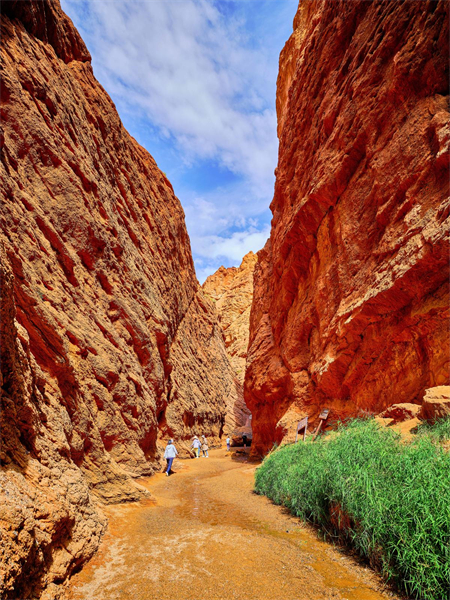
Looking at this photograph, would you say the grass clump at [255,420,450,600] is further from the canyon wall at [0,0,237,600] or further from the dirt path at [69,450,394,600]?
the canyon wall at [0,0,237,600]

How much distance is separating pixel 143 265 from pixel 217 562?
1432 cm

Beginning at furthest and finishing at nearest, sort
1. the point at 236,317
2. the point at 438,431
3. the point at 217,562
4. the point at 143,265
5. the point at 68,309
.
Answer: the point at 236,317, the point at 143,265, the point at 68,309, the point at 438,431, the point at 217,562

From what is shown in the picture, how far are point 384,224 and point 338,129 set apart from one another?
16.2ft

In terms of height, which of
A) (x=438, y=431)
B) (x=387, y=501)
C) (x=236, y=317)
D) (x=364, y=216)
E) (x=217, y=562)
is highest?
(x=236, y=317)

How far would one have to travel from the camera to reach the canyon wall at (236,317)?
38781mm

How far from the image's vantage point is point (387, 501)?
360 centimetres

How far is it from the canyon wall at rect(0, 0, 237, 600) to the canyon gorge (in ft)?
0.14

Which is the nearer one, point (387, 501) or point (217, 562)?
point (387, 501)

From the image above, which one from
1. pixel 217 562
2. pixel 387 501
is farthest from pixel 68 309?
pixel 387 501

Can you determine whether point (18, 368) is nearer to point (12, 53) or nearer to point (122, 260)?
point (122, 260)

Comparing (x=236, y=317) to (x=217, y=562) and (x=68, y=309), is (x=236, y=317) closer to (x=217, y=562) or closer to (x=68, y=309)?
(x=68, y=309)

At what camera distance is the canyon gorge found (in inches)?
169

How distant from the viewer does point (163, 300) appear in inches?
744

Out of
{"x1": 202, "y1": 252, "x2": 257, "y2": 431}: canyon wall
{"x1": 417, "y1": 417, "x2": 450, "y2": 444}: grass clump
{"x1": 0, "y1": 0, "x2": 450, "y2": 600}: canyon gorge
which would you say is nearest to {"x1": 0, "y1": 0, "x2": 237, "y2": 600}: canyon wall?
{"x1": 0, "y1": 0, "x2": 450, "y2": 600}: canyon gorge
